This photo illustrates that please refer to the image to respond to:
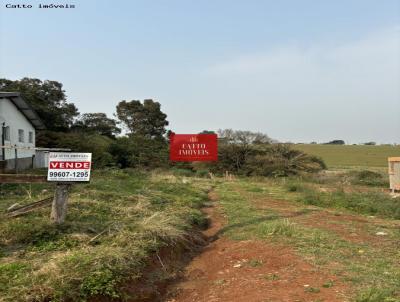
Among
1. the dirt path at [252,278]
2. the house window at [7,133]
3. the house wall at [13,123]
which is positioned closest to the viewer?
the dirt path at [252,278]

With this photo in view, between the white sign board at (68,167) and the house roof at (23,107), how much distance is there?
54.0ft

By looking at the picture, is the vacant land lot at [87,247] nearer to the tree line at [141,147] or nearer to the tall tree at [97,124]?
the tree line at [141,147]

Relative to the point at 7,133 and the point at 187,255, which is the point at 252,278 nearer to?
the point at 187,255

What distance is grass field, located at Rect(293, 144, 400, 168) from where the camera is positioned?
58.2 meters

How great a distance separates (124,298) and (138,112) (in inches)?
2062

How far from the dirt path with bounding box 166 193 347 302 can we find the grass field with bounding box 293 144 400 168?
48770mm

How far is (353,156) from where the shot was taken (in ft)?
224

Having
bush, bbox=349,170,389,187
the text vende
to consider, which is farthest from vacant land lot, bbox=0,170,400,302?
bush, bbox=349,170,389,187

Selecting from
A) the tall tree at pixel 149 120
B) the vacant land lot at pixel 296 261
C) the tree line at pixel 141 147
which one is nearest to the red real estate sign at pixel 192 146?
the tree line at pixel 141 147

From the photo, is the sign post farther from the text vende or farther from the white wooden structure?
the white wooden structure

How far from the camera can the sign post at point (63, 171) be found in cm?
733

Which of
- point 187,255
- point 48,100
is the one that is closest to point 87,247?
point 187,255

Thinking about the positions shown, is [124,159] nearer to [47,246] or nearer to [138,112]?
[138,112]

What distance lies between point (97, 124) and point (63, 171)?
1795 inches
